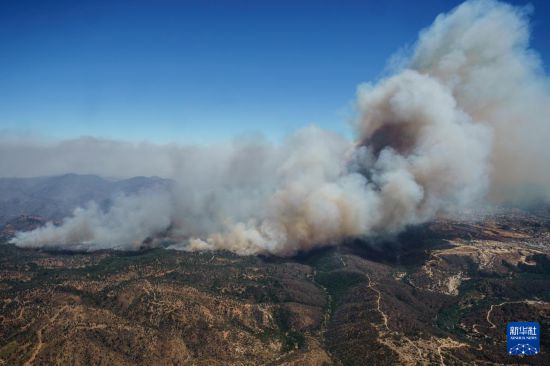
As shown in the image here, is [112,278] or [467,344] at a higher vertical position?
[112,278]

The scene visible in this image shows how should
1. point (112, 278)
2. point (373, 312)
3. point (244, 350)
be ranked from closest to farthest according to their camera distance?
1. point (244, 350)
2. point (373, 312)
3. point (112, 278)

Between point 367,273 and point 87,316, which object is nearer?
point 87,316

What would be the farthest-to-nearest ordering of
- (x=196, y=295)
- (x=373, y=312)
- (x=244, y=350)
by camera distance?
(x=196, y=295), (x=373, y=312), (x=244, y=350)

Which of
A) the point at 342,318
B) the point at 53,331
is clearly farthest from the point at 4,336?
the point at 342,318

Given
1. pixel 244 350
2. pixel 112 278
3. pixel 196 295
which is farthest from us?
pixel 112 278

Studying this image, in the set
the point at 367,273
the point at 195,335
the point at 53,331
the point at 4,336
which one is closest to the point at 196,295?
the point at 195,335

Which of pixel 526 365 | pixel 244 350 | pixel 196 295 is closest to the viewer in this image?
pixel 526 365

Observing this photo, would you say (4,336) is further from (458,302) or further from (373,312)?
(458,302)

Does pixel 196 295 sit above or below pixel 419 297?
above

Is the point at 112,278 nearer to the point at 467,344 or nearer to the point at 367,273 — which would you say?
the point at 367,273
